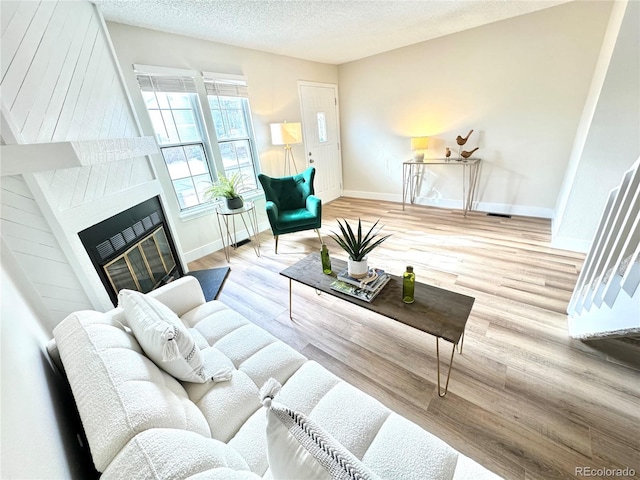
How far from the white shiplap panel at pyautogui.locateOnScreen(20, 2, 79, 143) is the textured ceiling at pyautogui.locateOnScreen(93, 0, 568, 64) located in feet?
1.42

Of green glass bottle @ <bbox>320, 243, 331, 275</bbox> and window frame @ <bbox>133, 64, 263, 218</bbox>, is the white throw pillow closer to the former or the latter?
green glass bottle @ <bbox>320, 243, 331, 275</bbox>

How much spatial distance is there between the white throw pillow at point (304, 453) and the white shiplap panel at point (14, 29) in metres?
1.99

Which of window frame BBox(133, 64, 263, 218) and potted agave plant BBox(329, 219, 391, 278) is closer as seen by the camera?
potted agave plant BBox(329, 219, 391, 278)

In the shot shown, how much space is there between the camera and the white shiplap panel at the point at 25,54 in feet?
4.03

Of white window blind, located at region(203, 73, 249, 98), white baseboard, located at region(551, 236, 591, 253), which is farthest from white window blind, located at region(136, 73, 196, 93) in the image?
white baseboard, located at region(551, 236, 591, 253)

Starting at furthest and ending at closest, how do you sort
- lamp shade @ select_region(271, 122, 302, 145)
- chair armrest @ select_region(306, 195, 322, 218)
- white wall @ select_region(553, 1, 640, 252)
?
lamp shade @ select_region(271, 122, 302, 145)
chair armrest @ select_region(306, 195, 322, 218)
white wall @ select_region(553, 1, 640, 252)

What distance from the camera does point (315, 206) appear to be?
3.01 m

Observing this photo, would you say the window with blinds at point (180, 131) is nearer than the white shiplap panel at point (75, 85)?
No

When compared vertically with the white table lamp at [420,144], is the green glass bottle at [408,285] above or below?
below

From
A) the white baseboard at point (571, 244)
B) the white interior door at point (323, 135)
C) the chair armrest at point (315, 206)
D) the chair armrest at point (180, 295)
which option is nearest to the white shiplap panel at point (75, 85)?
the chair armrest at point (180, 295)

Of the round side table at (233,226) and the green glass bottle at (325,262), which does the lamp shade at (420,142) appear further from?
the green glass bottle at (325,262)

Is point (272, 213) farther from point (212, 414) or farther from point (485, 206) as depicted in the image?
point (485, 206)

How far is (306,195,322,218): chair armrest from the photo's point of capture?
300cm

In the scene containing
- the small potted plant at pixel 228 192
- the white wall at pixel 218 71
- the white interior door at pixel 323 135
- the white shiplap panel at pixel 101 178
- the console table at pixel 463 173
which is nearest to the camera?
the white shiplap panel at pixel 101 178
